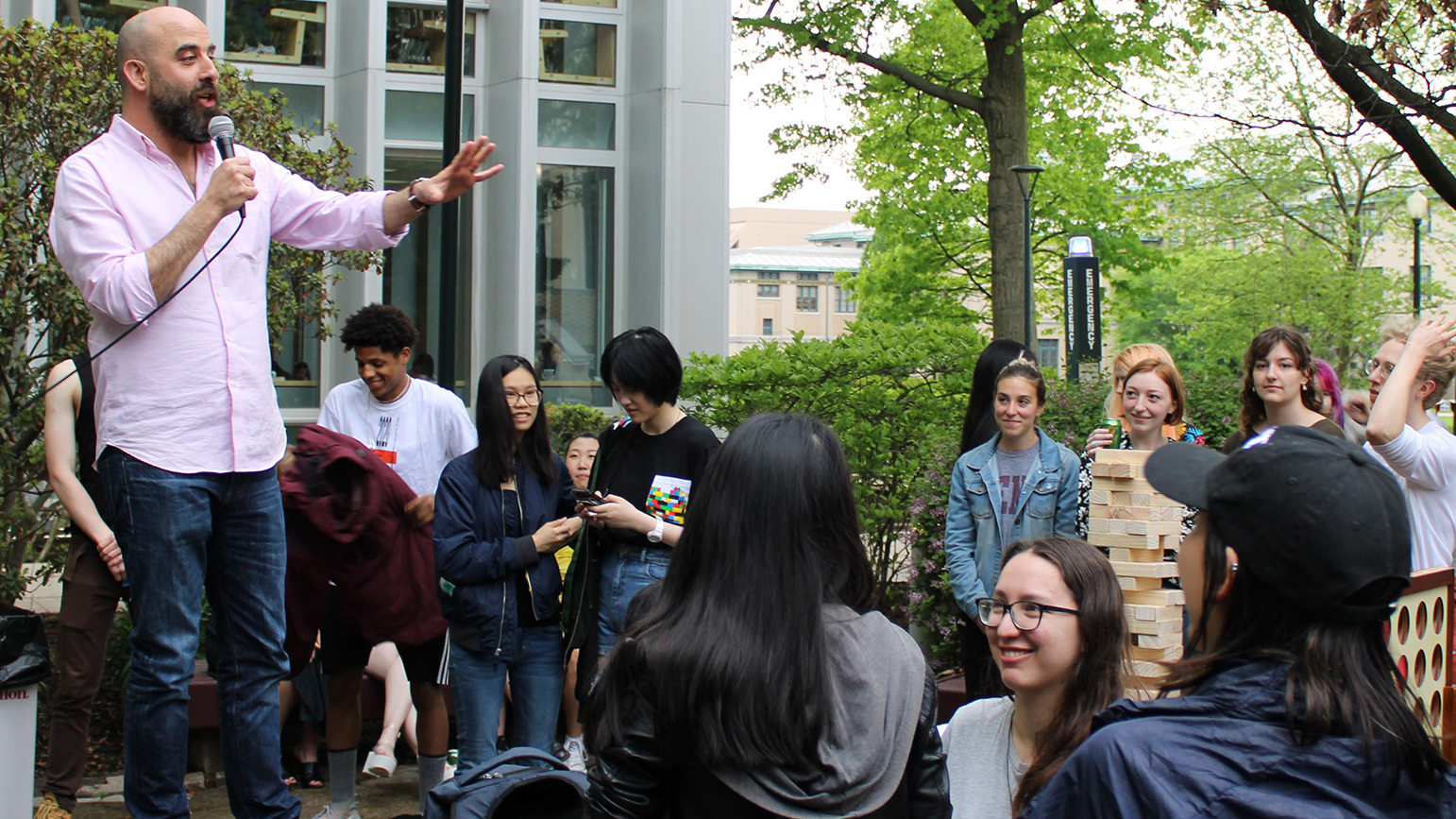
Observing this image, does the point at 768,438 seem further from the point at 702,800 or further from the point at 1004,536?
the point at 1004,536

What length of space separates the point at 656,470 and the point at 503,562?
2.16ft

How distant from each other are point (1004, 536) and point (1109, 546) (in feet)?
3.93

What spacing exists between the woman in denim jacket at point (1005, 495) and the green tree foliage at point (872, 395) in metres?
2.61

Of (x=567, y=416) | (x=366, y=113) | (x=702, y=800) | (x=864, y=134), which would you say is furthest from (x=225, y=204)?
(x=864, y=134)

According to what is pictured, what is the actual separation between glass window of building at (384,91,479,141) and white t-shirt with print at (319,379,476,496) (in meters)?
10.1

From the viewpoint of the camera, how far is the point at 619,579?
4477mm

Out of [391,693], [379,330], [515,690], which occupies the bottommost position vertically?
[391,693]

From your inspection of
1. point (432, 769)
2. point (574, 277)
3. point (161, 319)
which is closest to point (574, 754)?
point (432, 769)

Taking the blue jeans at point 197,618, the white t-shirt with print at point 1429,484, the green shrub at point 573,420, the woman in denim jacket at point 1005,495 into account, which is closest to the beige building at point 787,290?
the green shrub at point 573,420

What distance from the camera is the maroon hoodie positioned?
15.3 ft

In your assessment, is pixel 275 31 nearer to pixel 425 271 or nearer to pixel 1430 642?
pixel 425 271

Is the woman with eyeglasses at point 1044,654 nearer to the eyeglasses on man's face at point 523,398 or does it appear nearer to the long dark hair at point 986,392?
the eyeglasses on man's face at point 523,398

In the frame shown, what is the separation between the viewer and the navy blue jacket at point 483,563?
4469 millimetres

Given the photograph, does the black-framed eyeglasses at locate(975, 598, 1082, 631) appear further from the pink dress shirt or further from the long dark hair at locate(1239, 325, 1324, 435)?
the long dark hair at locate(1239, 325, 1324, 435)
